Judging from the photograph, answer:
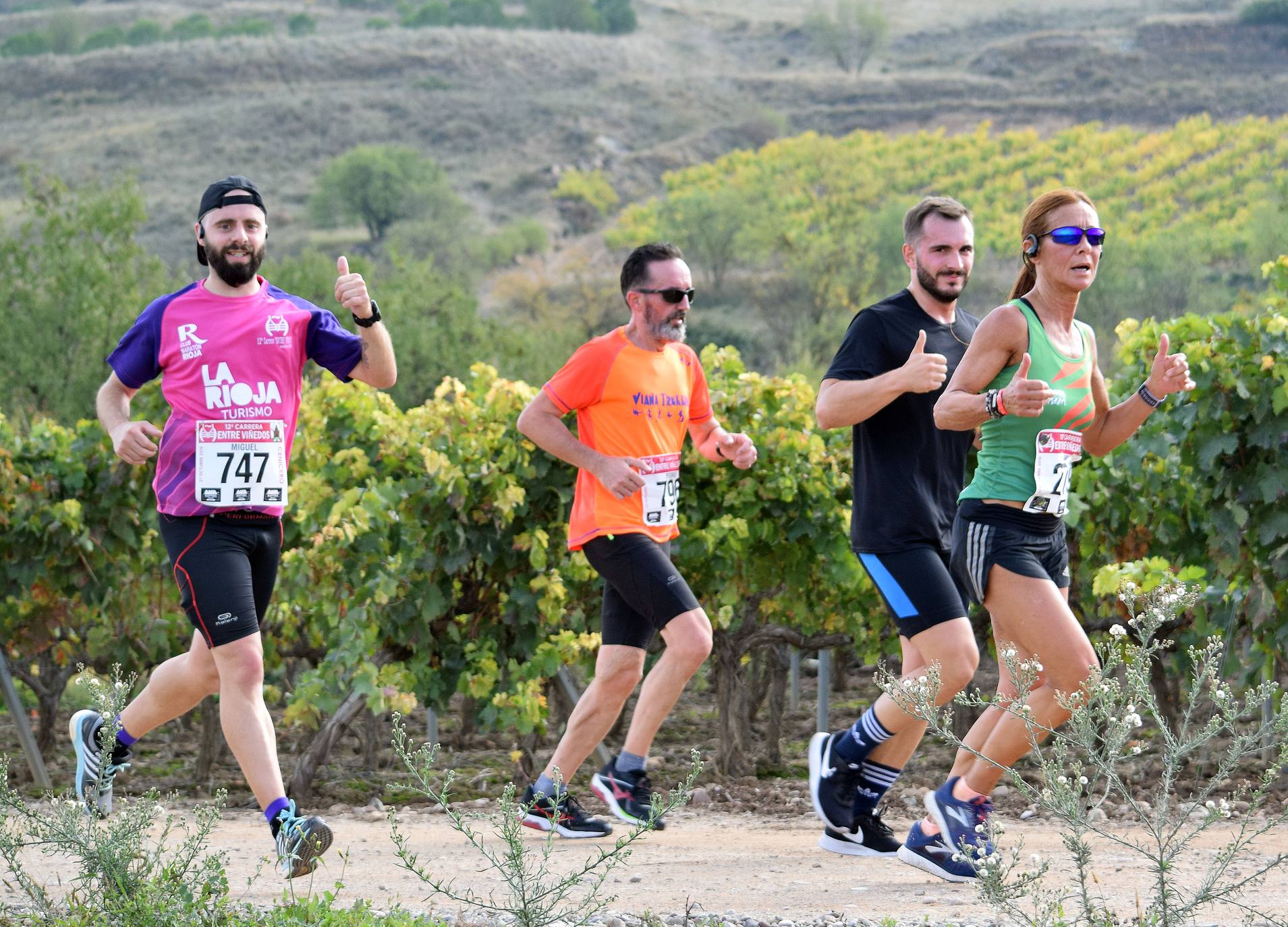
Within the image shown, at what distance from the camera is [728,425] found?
627cm

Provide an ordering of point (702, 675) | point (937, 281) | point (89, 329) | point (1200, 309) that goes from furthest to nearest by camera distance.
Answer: point (1200, 309) → point (89, 329) → point (702, 675) → point (937, 281)

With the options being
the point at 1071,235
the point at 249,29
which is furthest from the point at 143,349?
the point at 249,29

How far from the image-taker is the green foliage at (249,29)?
123500 millimetres

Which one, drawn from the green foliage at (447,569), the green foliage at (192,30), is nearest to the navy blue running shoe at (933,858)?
the green foliage at (447,569)

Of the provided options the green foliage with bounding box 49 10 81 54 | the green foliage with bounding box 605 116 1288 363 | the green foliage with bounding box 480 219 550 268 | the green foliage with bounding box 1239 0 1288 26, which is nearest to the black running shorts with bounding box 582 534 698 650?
the green foliage with bounding box 605 116 1288 363

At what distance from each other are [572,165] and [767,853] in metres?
92.4

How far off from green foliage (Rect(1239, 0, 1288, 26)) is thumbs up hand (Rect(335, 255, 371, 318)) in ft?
382

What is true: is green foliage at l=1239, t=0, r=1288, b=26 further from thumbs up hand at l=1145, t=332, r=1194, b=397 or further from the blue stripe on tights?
the blue stripe on tights

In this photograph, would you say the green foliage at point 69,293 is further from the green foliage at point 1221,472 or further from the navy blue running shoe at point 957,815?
the navy blue running shoe at point 957,815

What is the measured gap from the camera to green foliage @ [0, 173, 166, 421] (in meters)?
35.0

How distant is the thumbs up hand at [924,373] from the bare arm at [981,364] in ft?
0.14

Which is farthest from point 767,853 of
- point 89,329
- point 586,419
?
point 89,329

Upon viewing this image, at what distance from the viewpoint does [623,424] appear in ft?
16.5

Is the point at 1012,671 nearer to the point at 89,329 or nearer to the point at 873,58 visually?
the point at 89,329
